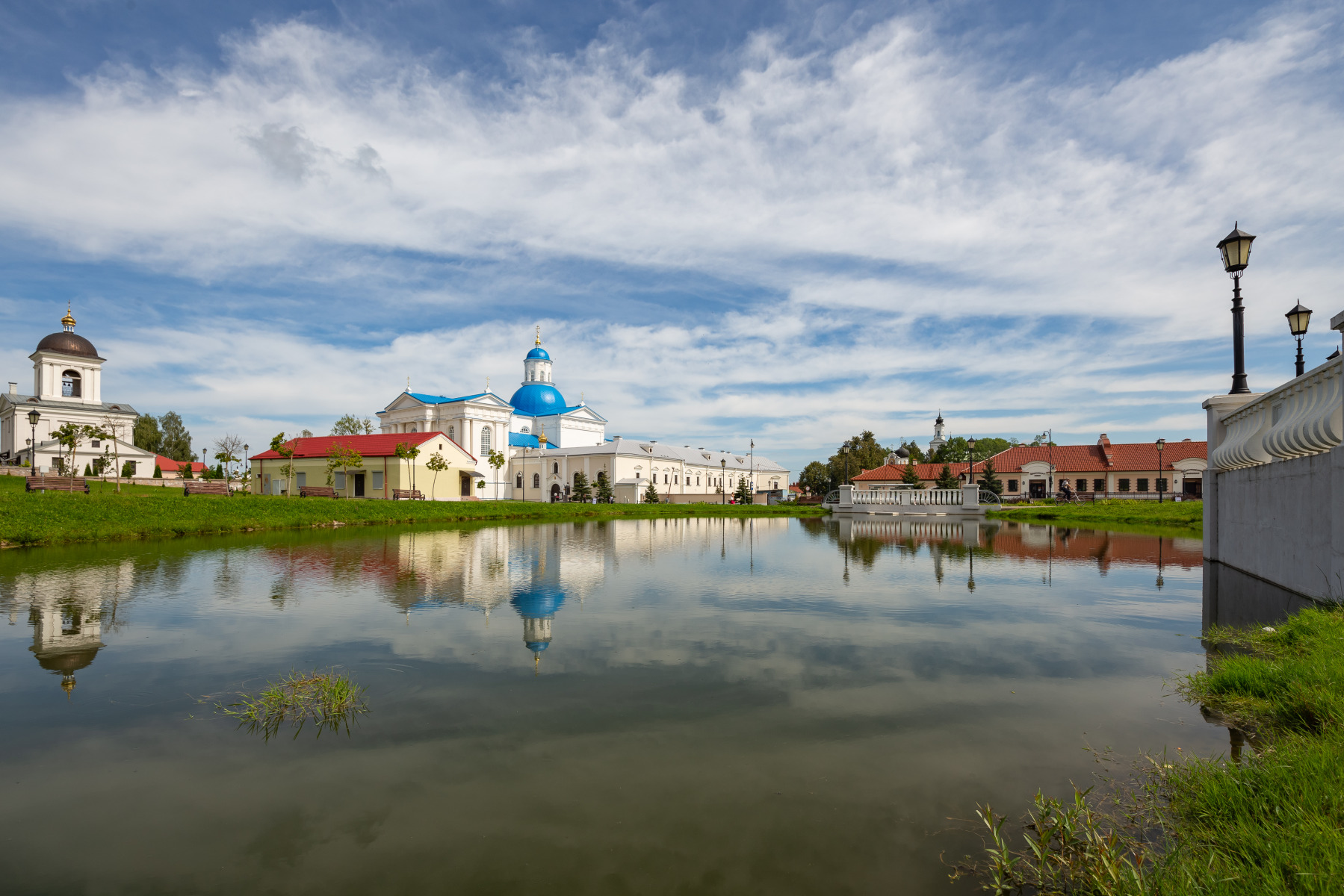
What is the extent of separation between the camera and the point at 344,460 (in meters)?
47.0

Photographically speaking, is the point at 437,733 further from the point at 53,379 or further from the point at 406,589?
the point at 53,379

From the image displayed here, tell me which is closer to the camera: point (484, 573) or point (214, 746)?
point (214, 746)

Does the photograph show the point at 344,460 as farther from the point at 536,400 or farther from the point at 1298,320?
the point at 1298,320

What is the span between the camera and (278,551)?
58.7 feet

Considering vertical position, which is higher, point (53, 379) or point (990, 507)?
point (53, 379)

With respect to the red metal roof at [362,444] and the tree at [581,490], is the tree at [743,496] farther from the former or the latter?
the red metal roof at [362,444]

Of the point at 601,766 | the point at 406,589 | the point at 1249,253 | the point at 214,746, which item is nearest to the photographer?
the point at 601,766

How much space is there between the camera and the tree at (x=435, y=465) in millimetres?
47900

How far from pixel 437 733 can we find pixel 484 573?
871 cm

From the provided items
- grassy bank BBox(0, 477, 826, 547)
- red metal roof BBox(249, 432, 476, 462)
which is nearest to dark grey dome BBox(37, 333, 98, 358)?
red metal roof BBox(249, 432, 476, 462)

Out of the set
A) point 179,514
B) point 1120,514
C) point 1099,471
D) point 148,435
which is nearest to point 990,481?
point 1099,471

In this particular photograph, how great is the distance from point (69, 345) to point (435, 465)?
106 feet

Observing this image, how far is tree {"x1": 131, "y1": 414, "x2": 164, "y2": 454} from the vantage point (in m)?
75.8

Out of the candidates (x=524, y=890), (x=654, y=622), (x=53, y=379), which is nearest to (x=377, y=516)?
(x=654, y=622)
